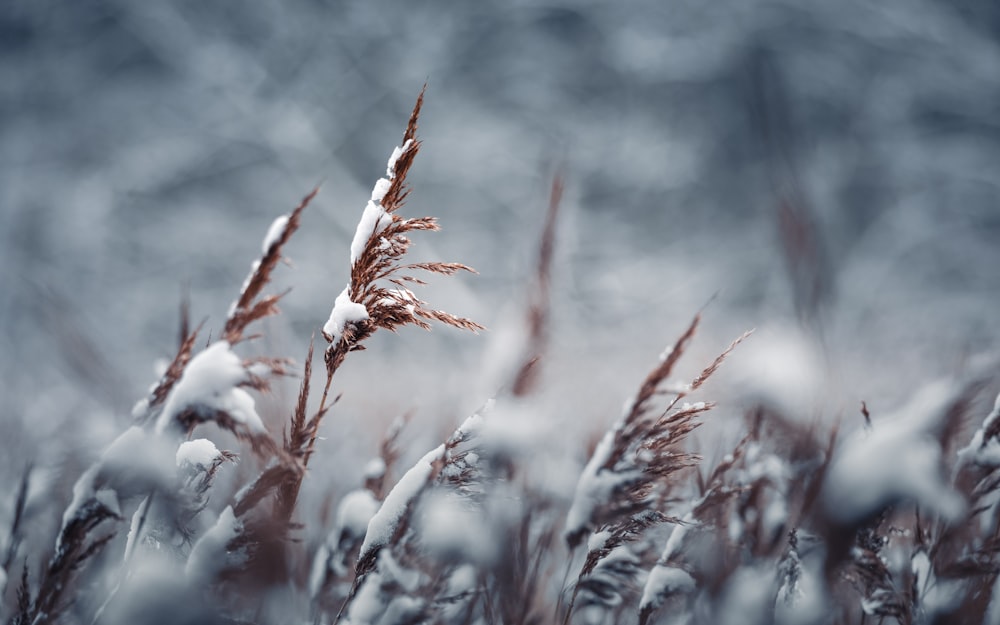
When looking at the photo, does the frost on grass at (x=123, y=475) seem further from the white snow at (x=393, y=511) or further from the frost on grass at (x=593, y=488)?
the frost on grass at (x=593, y=488)

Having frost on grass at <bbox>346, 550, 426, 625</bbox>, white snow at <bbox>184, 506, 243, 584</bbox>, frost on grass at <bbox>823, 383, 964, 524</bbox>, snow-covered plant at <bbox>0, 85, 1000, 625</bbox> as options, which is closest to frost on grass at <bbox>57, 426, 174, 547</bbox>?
snow-covered plant at <bbox>0, 85, 1000, 625</bbox>

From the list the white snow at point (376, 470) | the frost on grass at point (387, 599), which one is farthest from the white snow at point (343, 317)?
Result: the white snow at point (376, 470)

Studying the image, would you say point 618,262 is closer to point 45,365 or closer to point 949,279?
point 949,279

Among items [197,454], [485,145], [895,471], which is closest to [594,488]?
[895,471]

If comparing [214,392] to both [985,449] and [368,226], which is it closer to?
[368,226]

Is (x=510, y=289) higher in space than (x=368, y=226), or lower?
higher

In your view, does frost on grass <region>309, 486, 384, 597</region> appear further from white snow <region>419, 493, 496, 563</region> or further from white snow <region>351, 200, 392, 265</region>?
white snow <region>351, 200, 392, 265</region>

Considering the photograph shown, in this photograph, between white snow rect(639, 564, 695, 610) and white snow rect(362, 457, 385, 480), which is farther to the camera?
white snow rect(362, 457, 385, 480)
